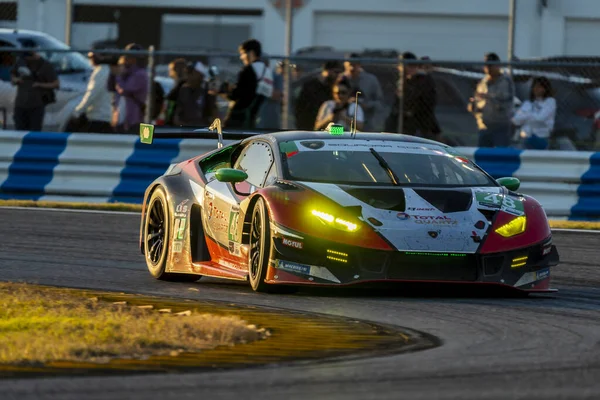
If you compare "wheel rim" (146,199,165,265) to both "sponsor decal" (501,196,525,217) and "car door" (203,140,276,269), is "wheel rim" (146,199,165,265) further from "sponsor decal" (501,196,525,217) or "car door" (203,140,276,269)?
"sponsor decal" (501,196,525,217)

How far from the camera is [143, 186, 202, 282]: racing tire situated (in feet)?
36.6

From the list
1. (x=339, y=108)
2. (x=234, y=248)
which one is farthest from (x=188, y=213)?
(x=339, y=108)

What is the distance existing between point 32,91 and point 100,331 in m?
11.6

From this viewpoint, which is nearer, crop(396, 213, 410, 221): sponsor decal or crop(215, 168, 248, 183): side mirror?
crop(396, 213, 410, 221): sponsor decal

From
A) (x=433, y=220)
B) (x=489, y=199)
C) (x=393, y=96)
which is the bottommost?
(x=433, y=220)

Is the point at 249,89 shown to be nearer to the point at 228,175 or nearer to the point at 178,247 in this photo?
the point at 178,247

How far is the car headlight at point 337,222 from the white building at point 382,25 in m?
26.6

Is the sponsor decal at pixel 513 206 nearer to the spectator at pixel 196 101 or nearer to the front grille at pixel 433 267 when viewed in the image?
the front grille at pixel 433 267

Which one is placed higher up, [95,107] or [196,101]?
[196,101]

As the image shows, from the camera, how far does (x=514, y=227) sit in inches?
384

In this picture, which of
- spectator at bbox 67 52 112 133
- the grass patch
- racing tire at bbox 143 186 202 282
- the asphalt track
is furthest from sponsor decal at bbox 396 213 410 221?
spectator at bbox 67 52 112 133

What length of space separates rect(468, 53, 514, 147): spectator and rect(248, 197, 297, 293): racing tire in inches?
306

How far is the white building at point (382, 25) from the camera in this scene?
36250mm

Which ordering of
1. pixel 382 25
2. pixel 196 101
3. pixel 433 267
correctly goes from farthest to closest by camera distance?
pixel 382 25
pixel 196 101
pixel 433 267
